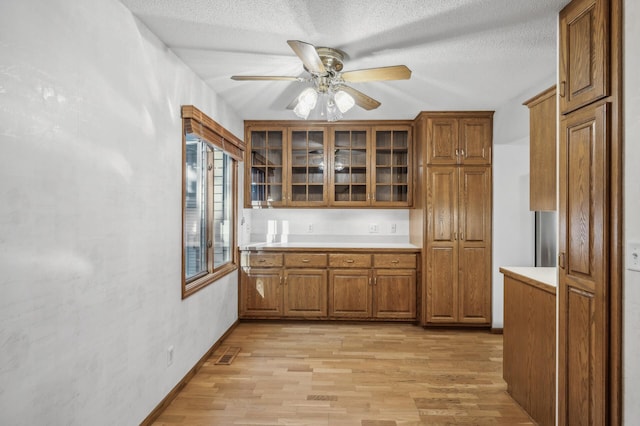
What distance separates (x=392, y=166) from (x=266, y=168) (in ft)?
4.92

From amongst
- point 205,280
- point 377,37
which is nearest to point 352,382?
point 205,280

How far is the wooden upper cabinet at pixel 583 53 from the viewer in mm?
1671

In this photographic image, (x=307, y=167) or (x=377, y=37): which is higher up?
(x=377, y=37)

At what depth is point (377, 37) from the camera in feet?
7.83

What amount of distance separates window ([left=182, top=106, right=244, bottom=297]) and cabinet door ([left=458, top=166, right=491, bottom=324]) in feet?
8.11

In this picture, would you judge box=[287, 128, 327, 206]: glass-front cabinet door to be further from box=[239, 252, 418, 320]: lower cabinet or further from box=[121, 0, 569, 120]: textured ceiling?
box=[121, 0, 569, 120]: textured ceiling

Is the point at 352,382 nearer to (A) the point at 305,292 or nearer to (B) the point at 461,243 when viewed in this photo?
(A) the point at 305,292

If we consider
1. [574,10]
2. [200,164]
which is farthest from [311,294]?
[574,10]

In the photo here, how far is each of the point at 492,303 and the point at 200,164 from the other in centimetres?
332

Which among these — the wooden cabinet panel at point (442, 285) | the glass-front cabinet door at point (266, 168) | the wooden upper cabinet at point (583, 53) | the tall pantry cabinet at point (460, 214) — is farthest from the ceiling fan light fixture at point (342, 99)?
the wooden cabinet panel at point (442, 285)

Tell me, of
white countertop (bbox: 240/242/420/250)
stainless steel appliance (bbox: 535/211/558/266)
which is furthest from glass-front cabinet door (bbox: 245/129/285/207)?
stainless steel appliance (bbox: 535/211/558/266)

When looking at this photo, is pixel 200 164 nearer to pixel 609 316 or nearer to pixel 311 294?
pixel 311 294

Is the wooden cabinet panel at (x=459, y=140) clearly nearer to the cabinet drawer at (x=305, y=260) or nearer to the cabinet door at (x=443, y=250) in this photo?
the cabinet door at (x=443, y=250)

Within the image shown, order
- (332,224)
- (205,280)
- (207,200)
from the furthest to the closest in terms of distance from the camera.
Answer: (332,224)
(207,200)
(205,280)
